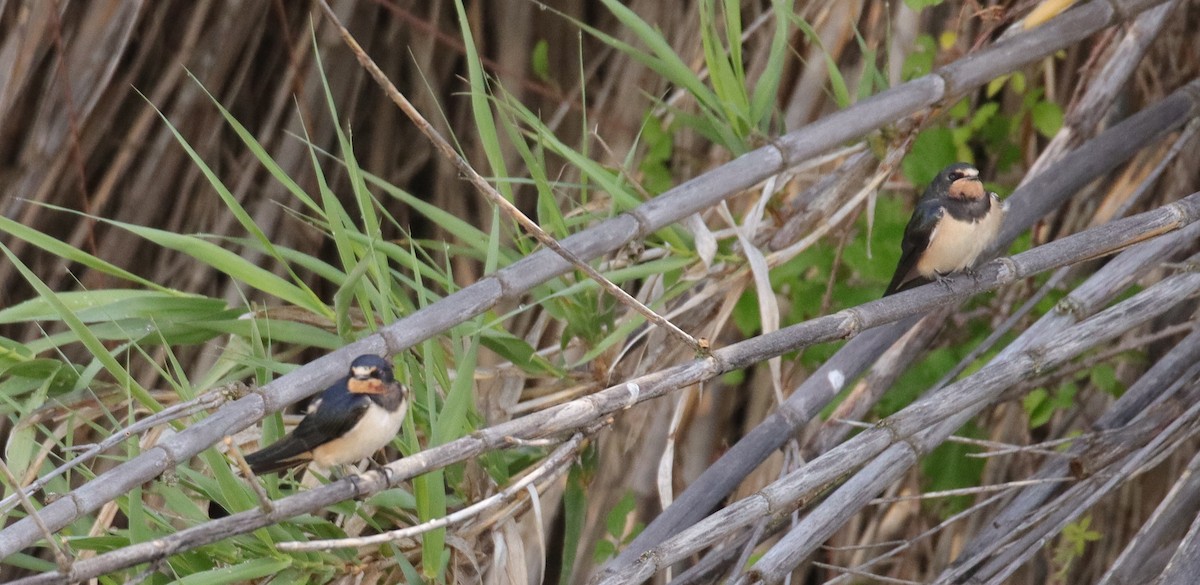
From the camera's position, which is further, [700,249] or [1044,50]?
[1044,50]

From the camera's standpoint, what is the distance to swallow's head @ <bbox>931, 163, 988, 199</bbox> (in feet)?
7.18

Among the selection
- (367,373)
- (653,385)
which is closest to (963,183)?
(653,385)

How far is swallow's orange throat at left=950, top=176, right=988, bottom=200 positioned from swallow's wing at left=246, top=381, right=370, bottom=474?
1.11 metres

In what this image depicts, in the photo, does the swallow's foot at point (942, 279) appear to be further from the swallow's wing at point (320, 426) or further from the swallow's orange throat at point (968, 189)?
the swallow's wing at point (320, 426)

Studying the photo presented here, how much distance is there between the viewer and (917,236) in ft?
7.25

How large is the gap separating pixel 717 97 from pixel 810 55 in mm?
916

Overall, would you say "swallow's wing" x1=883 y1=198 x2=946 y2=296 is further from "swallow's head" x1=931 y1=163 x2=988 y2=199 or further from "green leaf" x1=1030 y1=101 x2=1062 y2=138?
"green leaf" x1=1030 y1=101 x2=1062 y2=138

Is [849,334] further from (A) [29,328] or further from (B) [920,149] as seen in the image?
(A) [29,328]

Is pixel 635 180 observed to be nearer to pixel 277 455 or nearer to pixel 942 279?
pixel 942 279

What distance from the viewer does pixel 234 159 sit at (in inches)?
120

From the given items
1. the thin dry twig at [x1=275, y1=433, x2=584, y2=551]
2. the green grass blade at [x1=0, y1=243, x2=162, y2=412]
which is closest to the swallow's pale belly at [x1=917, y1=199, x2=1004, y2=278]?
the thin dry twig at [x1=275, y1=433, x2=584, y2=551]

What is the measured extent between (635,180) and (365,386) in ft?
3.45

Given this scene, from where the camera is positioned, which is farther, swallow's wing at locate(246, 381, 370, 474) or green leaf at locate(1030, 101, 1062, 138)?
green leaf at locate(1030, 101, 1062, 138)

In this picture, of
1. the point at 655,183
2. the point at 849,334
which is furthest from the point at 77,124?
the point at 849,334
